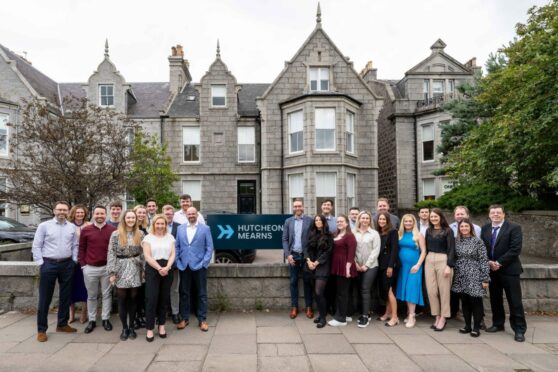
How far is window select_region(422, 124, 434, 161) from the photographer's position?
854 inches

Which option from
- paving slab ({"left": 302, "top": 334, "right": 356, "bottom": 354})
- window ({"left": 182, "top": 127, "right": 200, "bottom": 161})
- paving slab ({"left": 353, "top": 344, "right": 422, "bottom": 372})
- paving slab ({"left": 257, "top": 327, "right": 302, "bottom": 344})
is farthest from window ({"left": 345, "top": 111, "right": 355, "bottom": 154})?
paving slab ({"left": 353, "top": 344, "right": 422, "bottom": 372})

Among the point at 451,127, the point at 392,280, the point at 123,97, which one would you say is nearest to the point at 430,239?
the point at 392,280

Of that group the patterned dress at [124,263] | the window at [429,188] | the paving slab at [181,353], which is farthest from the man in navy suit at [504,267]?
the window at [429,188]

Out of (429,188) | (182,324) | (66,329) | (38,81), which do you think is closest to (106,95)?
(38,81)

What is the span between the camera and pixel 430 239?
229 inches

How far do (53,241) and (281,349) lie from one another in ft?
13.9

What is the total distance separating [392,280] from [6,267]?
7.80m

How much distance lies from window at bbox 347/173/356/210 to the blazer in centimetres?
1304

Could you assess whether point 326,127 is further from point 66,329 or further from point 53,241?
point 66,329

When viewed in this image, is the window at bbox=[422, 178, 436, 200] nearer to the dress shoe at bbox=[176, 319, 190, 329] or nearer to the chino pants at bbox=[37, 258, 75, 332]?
the dress shoe at bbox=[176, 319, 190, 329]

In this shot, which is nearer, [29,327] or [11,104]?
[29,327]

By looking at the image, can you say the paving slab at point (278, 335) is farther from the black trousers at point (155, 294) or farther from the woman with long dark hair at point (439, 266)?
the woman with long dark hair at point (439, 266)

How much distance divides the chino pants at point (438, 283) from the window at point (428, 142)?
1787 cm

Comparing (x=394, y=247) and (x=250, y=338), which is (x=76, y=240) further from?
(x=394, y=247)
